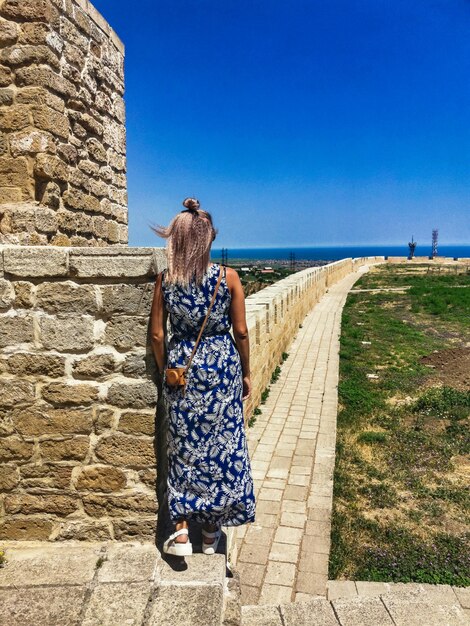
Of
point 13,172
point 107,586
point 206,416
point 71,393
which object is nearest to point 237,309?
point 206,416

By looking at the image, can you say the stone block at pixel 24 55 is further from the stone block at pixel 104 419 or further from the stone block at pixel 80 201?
the stone block at pixel 104 419

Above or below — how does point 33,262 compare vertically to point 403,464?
above

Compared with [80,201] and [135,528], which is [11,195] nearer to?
[80,201]

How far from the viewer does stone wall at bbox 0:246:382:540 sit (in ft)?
9.33

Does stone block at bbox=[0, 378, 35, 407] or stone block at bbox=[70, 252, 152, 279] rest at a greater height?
stone block at bbox=[70, 252, 152, 279]

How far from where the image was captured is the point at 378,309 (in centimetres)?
1805

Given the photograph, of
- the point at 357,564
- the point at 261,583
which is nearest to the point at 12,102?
the point at 261,583

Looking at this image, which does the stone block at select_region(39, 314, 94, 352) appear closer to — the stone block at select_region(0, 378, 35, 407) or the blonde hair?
the stone block at select_region(0, 378, 35, 407)

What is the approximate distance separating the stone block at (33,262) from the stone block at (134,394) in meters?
0.74

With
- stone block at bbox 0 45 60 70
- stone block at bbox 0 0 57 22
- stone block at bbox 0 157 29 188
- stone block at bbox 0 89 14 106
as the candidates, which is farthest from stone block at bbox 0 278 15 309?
stone block at bbox 0 0 57 22

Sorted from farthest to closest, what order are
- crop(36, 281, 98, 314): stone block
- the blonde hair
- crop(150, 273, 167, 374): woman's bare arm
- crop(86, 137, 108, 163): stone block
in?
crop(86, 137, 108, 163): stone block < crop(36, 281, 98, 314): stone block < crop(150, 273, 167, 374): woman's bare arm < the blonde hair

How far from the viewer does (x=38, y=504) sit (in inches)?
120

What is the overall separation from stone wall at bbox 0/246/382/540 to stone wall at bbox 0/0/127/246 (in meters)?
1.05

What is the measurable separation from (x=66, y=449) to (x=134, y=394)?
55cm
